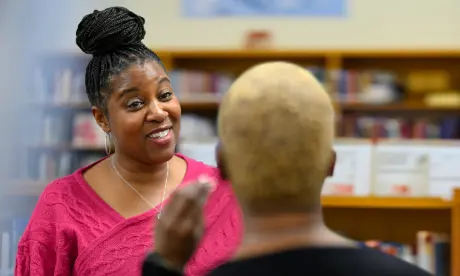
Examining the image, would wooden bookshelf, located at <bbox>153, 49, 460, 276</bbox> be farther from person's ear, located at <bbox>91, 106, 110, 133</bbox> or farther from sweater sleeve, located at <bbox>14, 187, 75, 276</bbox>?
sweater sleeve, located at <bbox>14, 187, 75, 276</bbox>

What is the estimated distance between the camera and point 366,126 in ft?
16.7

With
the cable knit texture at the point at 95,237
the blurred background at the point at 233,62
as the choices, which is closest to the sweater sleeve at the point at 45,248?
the cable knit texture at the point at 95,237

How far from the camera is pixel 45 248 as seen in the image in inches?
59.0

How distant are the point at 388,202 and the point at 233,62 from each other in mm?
2944

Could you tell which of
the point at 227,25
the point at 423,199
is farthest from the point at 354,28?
the point at 423,199

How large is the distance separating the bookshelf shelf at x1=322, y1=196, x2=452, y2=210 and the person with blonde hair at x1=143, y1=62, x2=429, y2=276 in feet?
6.15

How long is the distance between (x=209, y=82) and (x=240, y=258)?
4316 mm

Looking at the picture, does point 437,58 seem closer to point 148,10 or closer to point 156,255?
point 148,10

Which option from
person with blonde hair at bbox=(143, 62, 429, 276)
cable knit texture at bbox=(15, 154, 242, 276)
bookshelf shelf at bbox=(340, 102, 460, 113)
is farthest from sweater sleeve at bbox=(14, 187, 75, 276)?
bookshelf shelf at bbox=(340, 102, 460, 113)

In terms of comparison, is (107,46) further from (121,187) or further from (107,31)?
(121,187)

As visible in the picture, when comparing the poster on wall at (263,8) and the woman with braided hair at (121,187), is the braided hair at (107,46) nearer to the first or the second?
the woman with braided hair at (121,187)

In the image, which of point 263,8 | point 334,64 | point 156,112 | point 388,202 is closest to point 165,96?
point 156,112

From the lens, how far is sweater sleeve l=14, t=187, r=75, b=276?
58.2 inches

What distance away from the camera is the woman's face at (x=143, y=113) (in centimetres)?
151
